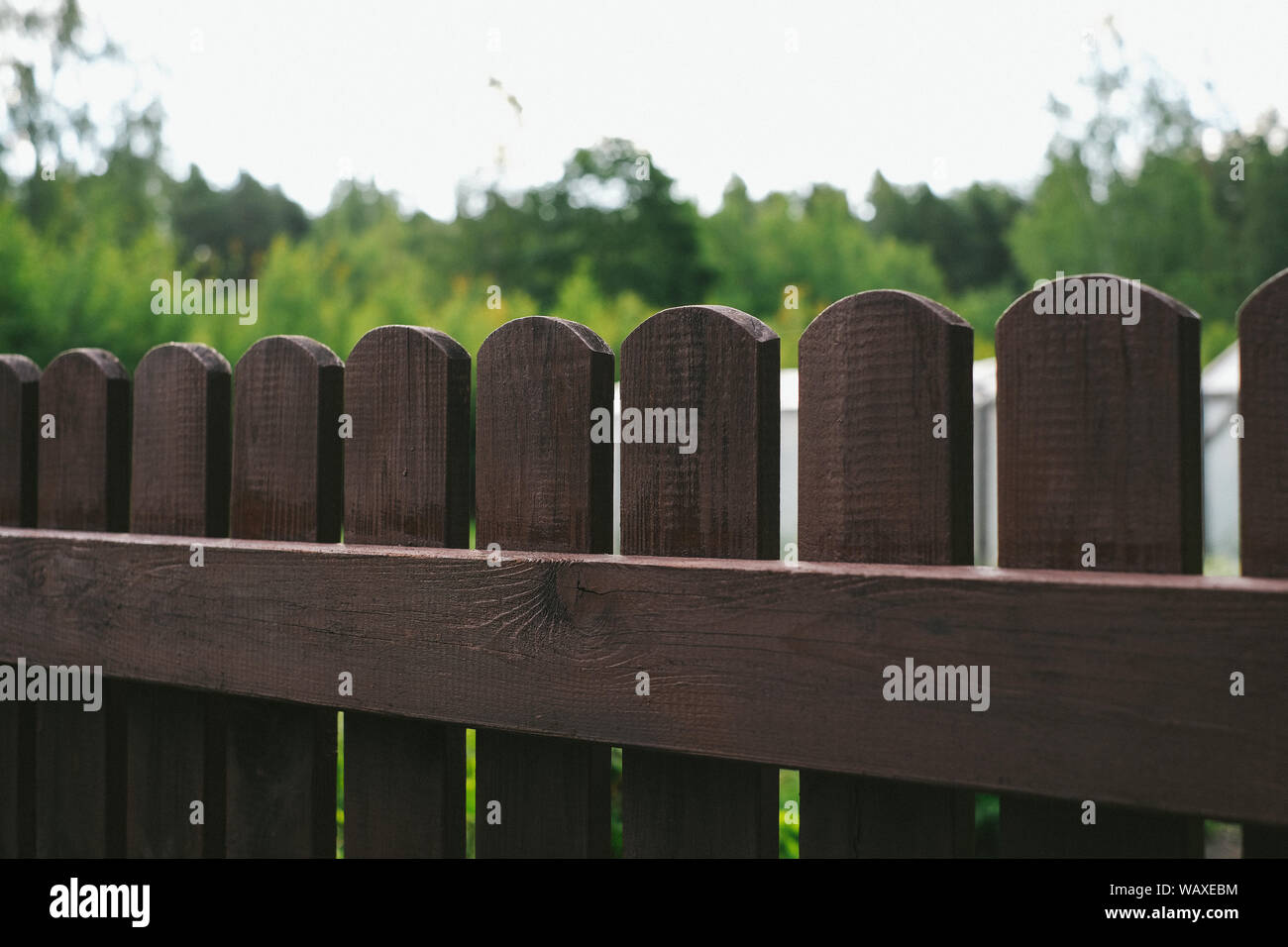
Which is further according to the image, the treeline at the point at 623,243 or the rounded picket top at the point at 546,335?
the treeline at the point at 623,243

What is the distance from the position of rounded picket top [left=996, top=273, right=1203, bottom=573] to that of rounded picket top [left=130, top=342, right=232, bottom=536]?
1.20 m

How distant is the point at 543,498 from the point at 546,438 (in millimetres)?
79

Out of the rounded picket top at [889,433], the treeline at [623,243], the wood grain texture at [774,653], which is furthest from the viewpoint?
the treeline at [623,243]

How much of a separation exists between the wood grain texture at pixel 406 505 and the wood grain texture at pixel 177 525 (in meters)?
0.30

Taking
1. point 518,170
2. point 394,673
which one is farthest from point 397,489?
point 518,170

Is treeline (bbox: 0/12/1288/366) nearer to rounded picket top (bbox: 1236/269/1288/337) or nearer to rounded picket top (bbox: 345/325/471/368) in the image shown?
rounded picket top (bbox: 345/325/471/368)

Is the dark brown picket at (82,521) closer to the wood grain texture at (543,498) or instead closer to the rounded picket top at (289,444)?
the rounded picket top at (289,444)

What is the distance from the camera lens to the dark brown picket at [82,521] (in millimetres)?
1742

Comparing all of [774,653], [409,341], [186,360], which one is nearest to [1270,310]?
[774,653]

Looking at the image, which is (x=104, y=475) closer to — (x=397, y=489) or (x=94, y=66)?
(x=397, y=489)

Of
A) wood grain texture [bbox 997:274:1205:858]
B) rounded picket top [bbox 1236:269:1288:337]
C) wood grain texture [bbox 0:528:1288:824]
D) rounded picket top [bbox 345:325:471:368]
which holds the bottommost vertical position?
wood grain texture [bbox 0:528:1288:824]

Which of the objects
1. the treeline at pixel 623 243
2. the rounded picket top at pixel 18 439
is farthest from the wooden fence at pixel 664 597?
the treeline at pixel 623 243

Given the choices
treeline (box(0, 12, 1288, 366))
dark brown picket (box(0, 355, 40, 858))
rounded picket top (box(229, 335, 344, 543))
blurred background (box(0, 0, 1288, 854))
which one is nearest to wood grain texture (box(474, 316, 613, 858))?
rounded picket top (box(229, 335, 344, 543))

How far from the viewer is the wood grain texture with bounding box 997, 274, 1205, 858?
38.1 inches
